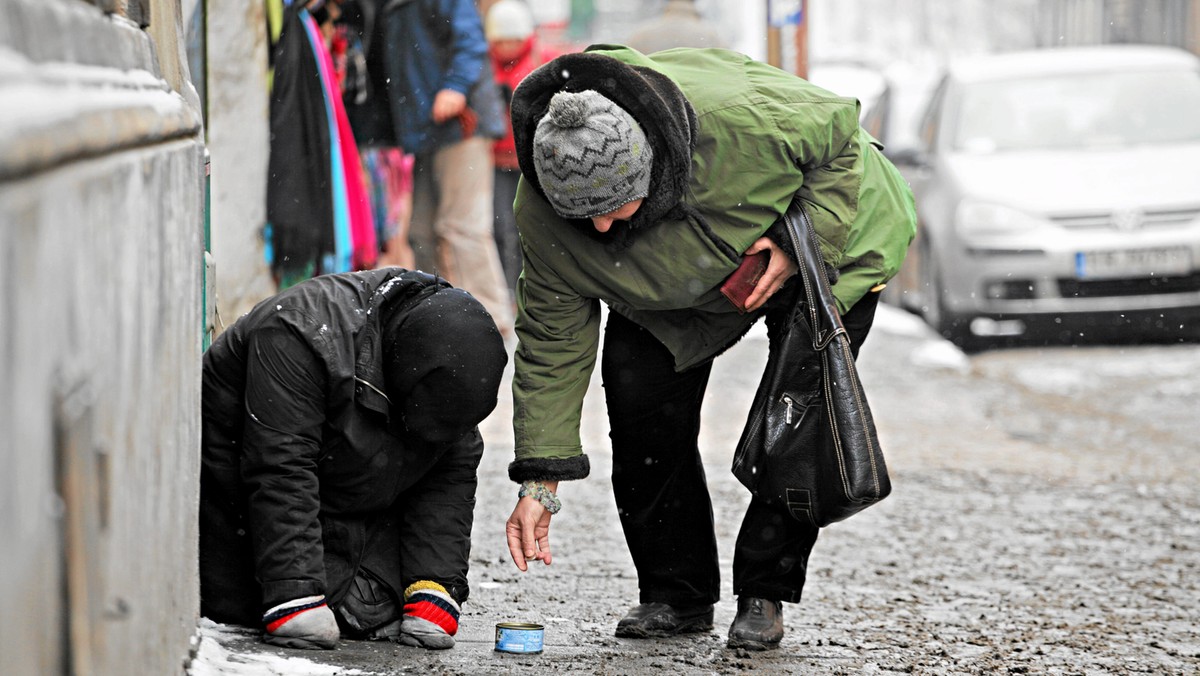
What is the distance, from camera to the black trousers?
3488 millimetres

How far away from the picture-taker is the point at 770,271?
10.7 ft

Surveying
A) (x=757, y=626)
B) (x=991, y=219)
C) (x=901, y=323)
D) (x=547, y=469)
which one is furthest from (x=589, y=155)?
(x=901, y=323)

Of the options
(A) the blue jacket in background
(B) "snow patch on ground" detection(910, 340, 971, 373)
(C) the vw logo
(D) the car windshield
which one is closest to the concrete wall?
(A) the blue jacket in background

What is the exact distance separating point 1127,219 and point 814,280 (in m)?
5.72

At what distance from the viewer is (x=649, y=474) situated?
3.58 m

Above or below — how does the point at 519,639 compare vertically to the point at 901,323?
above

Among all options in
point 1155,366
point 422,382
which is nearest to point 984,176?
point 1155,366

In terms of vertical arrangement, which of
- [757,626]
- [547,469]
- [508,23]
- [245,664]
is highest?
[508,23]

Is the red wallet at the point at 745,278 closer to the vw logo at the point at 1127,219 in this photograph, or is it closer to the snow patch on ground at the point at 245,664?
the snow patch on ground at the point at 245,664

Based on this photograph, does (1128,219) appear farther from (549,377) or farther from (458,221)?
(549,377)

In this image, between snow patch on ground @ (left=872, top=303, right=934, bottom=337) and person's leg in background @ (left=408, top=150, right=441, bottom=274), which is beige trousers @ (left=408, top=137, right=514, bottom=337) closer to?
person's leg in background @ (left=408, top=150, right=441, bottom=274)

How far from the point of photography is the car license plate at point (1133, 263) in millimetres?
8344

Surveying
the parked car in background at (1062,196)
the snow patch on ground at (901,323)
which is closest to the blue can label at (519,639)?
the parked car in background at (1062,196)

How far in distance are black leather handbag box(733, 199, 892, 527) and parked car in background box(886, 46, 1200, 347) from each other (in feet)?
17.9
